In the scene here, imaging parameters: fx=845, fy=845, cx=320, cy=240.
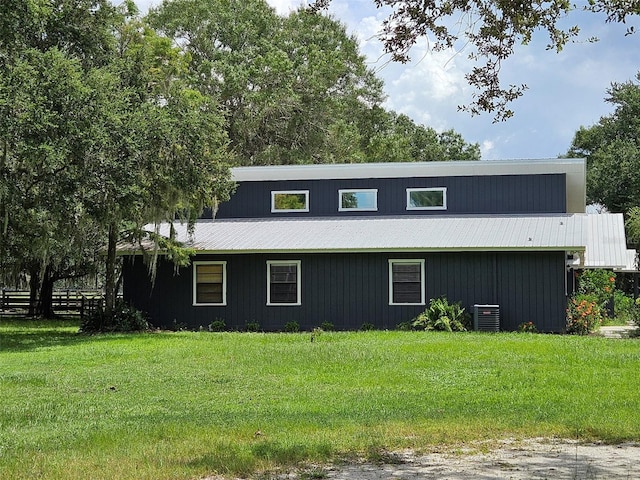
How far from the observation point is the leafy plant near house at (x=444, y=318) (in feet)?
70.3

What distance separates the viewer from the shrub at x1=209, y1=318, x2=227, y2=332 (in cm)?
2372

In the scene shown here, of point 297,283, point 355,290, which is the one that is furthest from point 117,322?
point 355,290

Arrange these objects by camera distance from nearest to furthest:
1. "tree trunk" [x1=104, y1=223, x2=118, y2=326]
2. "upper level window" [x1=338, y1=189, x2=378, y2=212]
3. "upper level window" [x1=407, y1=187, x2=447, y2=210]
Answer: "tree trunk" [x1=104, y1=223, x2=118, y2=326], "upper level window" [x1=407, y1=187, x2=447, y2=210], "upper level window" [x1=338, y1=189, x2=378, y2=212]

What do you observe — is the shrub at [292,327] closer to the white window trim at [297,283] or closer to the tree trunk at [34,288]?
the white window trim at [297,283]

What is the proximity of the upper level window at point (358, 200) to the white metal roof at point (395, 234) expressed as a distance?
15.8 inches

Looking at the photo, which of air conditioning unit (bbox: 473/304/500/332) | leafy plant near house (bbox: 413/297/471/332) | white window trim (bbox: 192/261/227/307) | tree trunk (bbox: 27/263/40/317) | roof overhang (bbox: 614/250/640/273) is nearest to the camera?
air conditioning unit (bbox: 473/304/500/332)

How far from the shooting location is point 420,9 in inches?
289

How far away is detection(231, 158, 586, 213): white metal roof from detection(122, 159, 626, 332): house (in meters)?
0.03

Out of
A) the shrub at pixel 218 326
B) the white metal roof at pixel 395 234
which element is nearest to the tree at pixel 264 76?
the white metal roof at pixel 395 234

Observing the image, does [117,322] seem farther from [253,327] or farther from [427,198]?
[427,198]

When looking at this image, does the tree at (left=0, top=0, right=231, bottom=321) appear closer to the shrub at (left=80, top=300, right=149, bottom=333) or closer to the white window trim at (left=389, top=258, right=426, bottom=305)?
the shrub at (left=80, top=300, right=149, bottom=333)

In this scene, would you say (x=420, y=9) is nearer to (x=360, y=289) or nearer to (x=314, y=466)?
(x=314, y=466)

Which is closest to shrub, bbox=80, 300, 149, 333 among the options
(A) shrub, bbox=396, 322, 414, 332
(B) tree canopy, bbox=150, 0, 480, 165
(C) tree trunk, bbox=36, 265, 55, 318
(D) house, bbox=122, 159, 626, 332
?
(D) house, bbox=122, 159, 626, 332

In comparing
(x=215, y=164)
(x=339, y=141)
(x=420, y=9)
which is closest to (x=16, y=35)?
(x=215, y=164)
